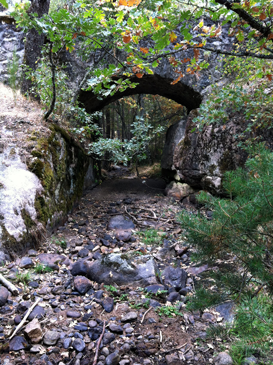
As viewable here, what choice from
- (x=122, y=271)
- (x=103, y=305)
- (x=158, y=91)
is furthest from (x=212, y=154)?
(x=103, y=305)

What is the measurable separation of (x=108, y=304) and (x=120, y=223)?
2577mm

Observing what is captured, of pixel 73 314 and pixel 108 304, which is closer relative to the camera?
pixel 73 314

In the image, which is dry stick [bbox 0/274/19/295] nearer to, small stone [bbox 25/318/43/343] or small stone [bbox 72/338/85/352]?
small stone [bbox 25/318/43/343]

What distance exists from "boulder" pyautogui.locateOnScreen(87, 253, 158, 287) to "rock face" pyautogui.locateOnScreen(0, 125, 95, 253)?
1.05 m

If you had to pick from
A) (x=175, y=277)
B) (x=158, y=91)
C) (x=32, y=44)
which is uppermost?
(x=32, y=44)

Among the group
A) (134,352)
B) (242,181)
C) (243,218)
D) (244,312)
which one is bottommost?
(134,352)

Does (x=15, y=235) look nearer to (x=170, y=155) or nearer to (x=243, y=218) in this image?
(x=243, y=218)

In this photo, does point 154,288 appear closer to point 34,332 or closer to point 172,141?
point 34,332

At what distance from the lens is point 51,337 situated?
7.10ft

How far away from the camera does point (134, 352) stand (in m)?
2.19

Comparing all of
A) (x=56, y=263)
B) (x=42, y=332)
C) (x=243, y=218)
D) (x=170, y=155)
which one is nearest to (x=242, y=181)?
(x=243, y=218)

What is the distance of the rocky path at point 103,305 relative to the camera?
211cm

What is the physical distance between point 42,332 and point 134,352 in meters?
0.87

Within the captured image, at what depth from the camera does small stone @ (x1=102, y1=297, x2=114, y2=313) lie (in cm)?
267
